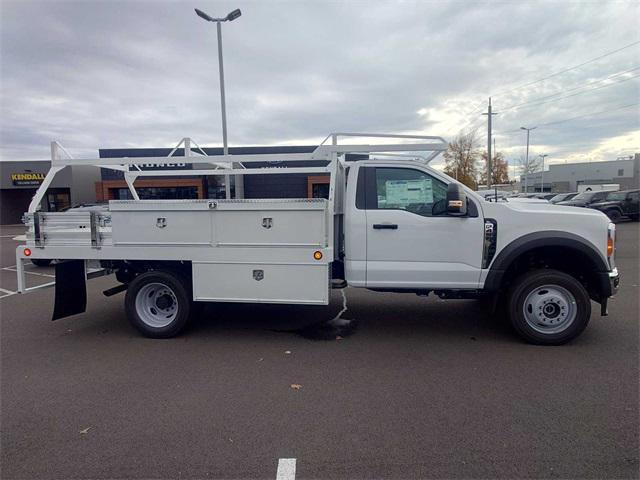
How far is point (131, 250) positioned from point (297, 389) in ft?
9.57

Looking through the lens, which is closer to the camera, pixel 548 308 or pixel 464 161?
pixel 548 308

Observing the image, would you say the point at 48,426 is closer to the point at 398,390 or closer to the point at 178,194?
the point at 398,390

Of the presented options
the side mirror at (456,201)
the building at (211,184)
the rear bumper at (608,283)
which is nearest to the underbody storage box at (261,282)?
the side mirror at (456,201)

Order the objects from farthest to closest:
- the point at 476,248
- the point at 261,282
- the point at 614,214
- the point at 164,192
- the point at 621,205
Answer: the point at 164,192 < the point at 621,205 < the point at 614,214 < the point at 261,282 < the point at 476,248

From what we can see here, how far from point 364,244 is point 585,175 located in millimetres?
88090

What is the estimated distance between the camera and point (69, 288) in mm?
5754

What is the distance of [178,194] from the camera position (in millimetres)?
27359

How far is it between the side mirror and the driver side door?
11cm

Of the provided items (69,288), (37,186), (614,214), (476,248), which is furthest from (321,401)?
(37,186)

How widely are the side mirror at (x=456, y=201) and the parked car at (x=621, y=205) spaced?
73.6ft

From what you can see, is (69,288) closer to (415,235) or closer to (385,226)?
(385,226)

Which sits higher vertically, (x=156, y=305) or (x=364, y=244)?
(x=364, y=244)

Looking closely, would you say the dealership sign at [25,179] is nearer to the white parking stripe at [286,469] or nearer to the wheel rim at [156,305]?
the wheel rim at [156,305]

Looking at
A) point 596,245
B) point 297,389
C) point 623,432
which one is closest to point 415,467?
point 297,389
